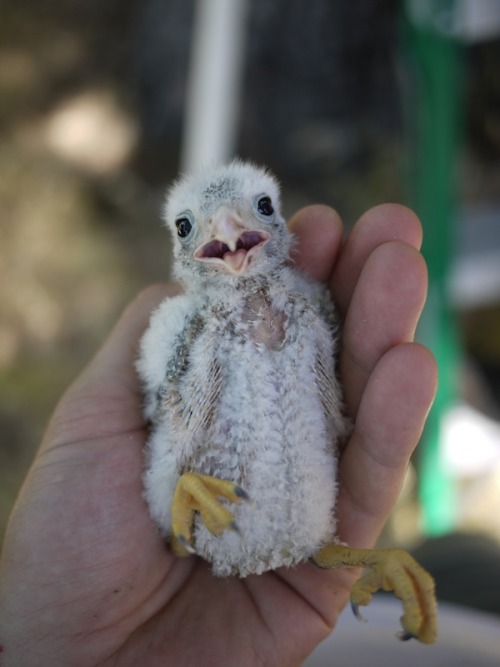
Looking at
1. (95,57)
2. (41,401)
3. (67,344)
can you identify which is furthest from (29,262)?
(95,57)

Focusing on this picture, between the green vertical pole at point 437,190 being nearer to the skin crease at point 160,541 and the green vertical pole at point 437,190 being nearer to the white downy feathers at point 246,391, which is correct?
the skin crease at point 160,541

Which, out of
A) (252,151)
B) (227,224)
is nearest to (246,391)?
(227,224)

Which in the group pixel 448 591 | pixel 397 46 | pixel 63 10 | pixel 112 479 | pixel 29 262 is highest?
pixel 63 10

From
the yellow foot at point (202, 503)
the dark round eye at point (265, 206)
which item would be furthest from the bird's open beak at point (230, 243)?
the yellow foot at point (202, 503)

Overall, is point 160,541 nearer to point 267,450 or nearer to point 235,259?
point 267,450

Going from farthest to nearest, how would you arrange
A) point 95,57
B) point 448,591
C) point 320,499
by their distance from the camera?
1. point 95,57
2. point 448,591
3. point 320,499

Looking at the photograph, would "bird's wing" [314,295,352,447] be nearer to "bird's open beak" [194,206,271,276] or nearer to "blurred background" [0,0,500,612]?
"bird's open beak" [194,206,271,276]

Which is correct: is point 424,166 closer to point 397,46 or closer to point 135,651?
point 397,46

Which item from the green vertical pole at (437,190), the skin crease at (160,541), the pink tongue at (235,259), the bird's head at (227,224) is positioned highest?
the green vertical pole at (437,190)
